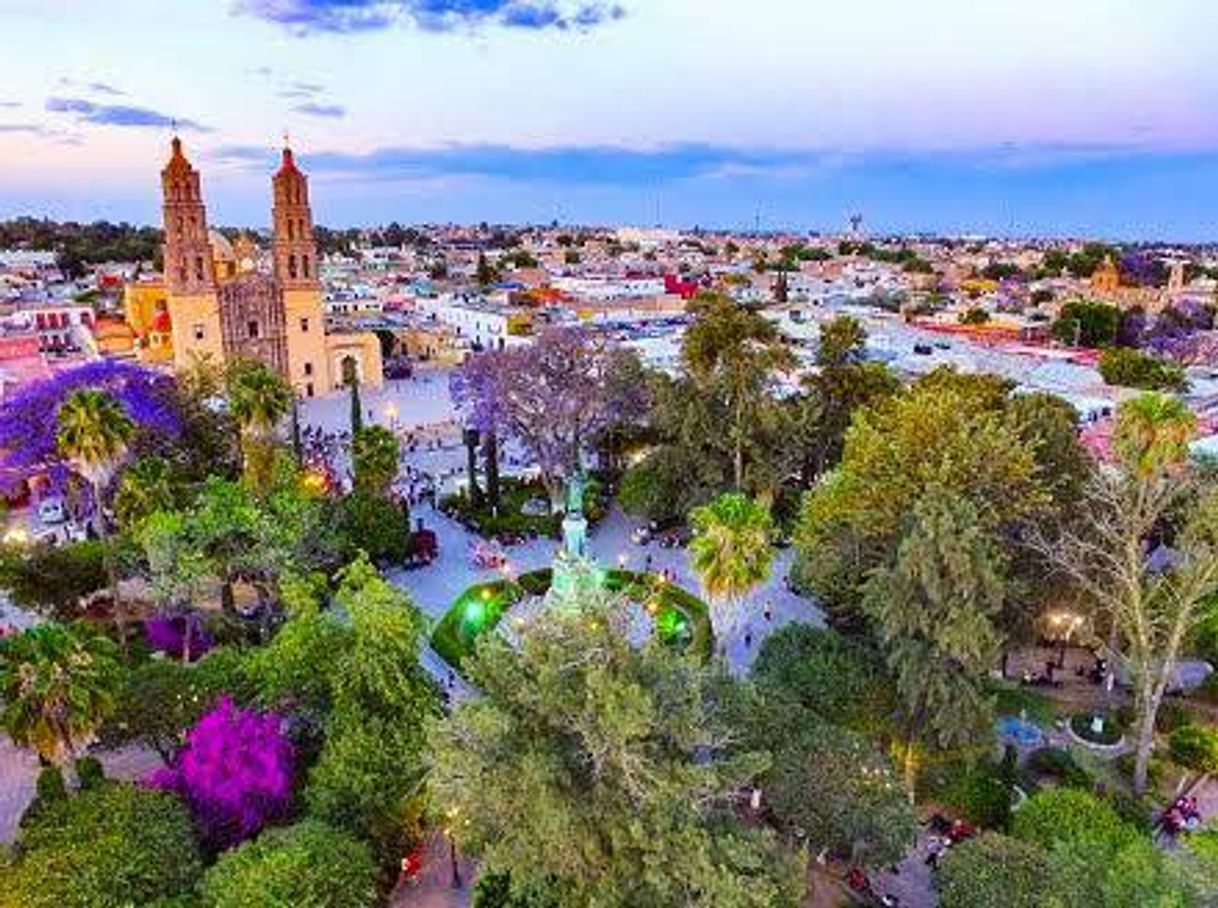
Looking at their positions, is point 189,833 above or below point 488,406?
below

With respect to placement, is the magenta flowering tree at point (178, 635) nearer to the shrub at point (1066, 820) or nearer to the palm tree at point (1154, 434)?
the shrub at point (1066, 820)

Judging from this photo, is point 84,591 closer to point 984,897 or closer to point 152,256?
point 984,897

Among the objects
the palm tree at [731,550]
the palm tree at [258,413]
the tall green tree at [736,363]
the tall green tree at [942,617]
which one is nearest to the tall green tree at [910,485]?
the tall green tree at [942,617]

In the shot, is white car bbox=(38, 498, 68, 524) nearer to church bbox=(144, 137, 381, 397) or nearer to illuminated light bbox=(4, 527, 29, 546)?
illuminated light bbox=(4, 527, 29, 546)

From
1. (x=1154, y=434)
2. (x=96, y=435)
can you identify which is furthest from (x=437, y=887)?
(x=1154, y=434)

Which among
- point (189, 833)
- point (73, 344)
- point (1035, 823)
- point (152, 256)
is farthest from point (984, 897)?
point (152, 256)

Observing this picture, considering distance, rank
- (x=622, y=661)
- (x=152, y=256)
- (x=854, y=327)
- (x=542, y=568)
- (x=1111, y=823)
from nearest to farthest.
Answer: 1. (x=622, y=661)
2. (x=1111, y=823)
3. (x=542, y=568)
4. (x=854, y=327)
5. (x=152, y=256)

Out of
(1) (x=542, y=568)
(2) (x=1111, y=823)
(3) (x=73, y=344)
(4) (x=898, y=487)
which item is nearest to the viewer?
(2) (x=1111, y=823)

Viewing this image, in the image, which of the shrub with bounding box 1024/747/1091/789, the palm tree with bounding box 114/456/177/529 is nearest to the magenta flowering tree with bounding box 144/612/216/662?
the palm tree with bounding box 114/456/177/529

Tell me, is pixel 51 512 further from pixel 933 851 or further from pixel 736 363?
pixel 933 851
